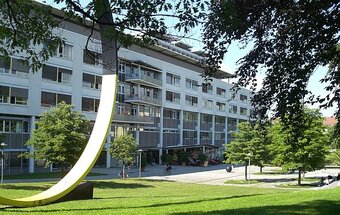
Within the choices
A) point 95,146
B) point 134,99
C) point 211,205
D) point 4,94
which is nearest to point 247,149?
point 134,99

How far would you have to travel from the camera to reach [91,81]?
2023 inches

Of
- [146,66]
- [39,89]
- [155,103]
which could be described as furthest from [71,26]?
[155,103]

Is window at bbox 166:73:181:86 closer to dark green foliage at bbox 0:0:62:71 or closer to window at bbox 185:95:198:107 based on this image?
window at bbox 185:95:198:107

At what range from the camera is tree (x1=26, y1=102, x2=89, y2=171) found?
2956 cm

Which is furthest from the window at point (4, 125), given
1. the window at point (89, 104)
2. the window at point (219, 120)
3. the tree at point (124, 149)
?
the window at point (219, 120)

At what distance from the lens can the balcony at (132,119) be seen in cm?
5488

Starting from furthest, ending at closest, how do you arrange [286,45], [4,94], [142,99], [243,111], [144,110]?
[243,111], [144,110], [142,99], [4,94], [286,45]

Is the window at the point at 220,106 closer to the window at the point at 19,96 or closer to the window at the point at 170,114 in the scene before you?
the window at the point at 170,114

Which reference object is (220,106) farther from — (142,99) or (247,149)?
(247,149)

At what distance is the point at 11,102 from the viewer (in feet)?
135

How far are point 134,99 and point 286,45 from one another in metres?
49.9

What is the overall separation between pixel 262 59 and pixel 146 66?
53.0 m

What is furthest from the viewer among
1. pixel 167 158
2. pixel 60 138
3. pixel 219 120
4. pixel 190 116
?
pixel 219 120

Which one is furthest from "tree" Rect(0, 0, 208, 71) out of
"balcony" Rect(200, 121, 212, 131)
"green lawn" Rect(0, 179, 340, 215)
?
"balcony" Rect(200, 121, 212, 131)
